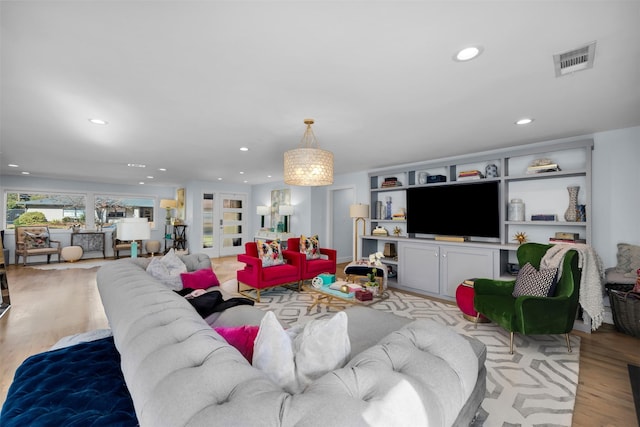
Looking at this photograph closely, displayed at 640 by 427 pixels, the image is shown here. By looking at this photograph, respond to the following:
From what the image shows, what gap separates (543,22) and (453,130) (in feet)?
5.97

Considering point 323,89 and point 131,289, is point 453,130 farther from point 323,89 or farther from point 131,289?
point 131,289

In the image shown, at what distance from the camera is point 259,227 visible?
28.9 ft

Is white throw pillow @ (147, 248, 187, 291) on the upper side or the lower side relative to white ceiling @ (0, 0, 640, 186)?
lower

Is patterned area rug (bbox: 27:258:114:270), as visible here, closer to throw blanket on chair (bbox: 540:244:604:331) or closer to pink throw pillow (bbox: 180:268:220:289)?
pink throw pillow (bbox: 180:268:220:289)

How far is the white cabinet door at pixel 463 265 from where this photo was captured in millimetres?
3867

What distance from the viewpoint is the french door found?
8086 mm

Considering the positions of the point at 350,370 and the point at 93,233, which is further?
the point at 93,233

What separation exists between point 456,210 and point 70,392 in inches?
185

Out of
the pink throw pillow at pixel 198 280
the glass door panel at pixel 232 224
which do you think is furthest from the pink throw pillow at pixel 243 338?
the glass door panel at pixel 232 224

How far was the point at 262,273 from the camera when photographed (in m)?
4.15

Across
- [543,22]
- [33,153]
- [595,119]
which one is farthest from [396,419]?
[33,153]

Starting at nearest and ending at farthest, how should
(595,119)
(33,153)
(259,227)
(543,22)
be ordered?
(543,22), (595,119), (33,153), (259,227)

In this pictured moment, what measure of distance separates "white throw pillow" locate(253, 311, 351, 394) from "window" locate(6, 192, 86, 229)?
9653 millimetres

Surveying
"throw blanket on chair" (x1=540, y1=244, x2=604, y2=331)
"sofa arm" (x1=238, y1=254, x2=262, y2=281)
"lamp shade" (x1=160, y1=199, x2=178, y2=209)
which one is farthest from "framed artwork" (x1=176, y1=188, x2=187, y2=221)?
"throw blanket on chair" (x1=540, y1=244, x2=604, y2=331)
